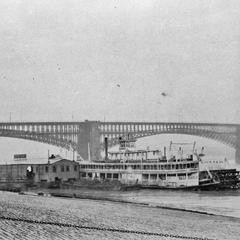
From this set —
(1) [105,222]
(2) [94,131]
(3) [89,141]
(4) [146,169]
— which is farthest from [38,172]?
(1) [105,222]

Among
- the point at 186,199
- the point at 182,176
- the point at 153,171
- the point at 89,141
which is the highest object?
the point at 89,141

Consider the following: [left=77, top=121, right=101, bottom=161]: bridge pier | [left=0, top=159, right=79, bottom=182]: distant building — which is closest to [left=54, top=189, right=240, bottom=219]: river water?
[left=0, top=159, right=79, bottom=182]: distant building

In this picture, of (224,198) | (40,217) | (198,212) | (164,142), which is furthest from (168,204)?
(40,217)

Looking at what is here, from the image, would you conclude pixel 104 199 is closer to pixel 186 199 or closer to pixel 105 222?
pixel 186 199

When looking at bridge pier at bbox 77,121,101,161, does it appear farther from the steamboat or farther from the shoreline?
the shoreline

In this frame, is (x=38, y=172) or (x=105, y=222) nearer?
(x=105, y=222)

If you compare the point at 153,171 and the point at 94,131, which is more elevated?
the point at 94,131

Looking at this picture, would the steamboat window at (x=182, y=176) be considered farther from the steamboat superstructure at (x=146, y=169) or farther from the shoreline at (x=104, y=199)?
the shoreline at (x=104, y=199)

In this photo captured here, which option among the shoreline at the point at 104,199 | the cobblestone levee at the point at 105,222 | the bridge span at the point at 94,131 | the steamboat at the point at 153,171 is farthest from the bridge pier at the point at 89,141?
the cobblestone levee at the point at 105,222
